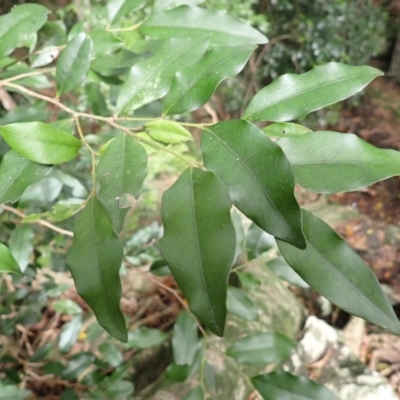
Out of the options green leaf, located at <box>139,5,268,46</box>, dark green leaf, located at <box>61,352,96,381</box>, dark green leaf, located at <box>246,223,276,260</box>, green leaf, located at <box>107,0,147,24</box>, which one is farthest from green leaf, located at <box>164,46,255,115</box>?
dark green leaf, located at <box>61,352,96,381</box>

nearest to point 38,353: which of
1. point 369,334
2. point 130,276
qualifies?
point 130,276

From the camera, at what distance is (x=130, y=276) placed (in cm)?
181

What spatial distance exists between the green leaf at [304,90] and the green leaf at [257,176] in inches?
3.1

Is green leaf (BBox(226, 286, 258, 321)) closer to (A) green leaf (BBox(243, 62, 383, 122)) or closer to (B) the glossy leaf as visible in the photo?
(B) the glossy leaf

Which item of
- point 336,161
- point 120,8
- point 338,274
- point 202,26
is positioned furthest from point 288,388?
point 120,8

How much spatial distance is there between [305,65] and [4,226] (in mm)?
2509

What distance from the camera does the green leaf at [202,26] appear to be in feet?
2.17

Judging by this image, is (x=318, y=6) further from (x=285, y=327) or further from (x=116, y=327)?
(x=116, y=327)

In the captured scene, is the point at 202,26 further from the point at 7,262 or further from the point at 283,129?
the point at 7,262

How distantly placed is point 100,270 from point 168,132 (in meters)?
0.20

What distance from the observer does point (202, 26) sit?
678mm

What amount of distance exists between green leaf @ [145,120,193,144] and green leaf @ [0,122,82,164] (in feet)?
0.41

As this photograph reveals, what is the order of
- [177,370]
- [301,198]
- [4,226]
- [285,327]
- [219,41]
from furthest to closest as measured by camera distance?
[301,198], [285,327], [4,226], [177,370], [219,41]

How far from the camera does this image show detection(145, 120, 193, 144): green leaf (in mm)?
519
